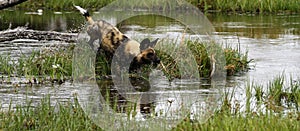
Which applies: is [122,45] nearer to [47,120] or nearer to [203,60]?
[203,60]

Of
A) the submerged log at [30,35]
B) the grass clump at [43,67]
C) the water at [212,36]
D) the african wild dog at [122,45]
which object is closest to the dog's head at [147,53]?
the african wild dog at [122,45]

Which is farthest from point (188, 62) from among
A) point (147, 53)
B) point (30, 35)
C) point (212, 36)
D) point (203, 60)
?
point (212, 36)

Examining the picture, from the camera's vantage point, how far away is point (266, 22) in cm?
Answer: 2058

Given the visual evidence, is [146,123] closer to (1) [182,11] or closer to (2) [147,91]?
(2) [147,91]

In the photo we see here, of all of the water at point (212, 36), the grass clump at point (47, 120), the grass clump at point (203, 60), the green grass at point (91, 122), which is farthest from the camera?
the grass clump at point (203, 60)

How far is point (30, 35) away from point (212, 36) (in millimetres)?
5115

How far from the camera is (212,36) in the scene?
15.2 metres

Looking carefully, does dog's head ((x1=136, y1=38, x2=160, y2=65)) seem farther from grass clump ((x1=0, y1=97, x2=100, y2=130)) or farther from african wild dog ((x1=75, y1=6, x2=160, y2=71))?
grass clump ((x1=0, y1=97, x2=100, y2=130))

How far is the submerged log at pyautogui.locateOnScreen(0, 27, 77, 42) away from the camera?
10.4 meters

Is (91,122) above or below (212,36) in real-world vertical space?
below

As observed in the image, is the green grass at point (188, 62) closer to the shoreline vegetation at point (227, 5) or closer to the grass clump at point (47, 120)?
the grass clump at point (47, 120)

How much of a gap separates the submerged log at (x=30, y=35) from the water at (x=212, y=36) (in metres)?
0.70

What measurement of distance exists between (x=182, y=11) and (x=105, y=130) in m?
14.6

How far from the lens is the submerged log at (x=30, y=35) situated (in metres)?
10.4
